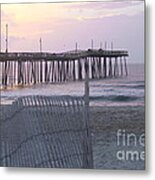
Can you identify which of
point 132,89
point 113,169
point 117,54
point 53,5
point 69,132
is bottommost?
point 113,169

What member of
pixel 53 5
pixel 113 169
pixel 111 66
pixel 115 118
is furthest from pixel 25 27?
pixel 113 169

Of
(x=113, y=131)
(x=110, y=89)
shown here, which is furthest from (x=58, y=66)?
(x=113, y=131)

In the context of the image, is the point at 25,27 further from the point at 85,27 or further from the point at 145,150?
the point at 145,150

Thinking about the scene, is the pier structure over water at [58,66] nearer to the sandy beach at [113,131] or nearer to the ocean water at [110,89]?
→ the ocean water at [110,89]

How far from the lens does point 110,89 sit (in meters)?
2.11

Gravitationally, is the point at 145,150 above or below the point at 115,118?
below

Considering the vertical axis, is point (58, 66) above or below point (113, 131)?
above

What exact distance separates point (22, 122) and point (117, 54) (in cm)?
49

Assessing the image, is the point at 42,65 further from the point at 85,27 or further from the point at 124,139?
the point at 124,139

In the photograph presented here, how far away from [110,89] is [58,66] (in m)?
0.24

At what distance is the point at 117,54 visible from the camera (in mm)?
2098

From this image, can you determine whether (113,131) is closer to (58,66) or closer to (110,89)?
(110,89)

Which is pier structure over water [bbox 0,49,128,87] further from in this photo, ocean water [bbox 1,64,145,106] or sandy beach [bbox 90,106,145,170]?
sandy beach [bbox 90,106,145,170]

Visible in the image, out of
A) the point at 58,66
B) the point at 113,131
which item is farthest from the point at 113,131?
the point at 58,66
